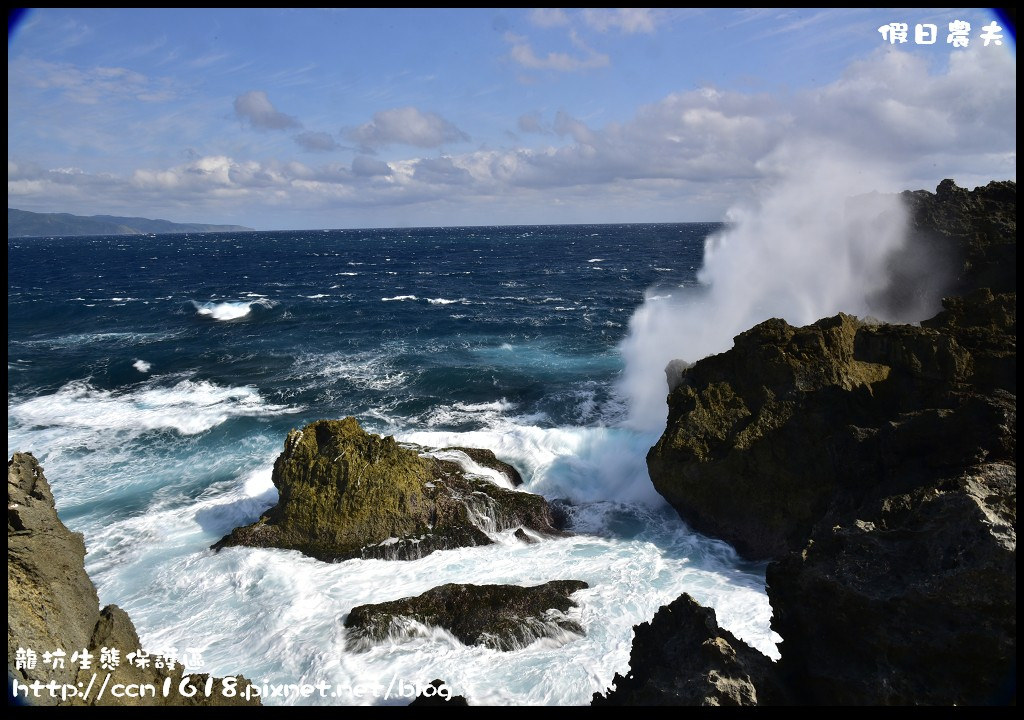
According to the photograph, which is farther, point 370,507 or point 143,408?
point 143,408

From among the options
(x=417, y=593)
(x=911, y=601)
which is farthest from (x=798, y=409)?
(x=417, y=593)

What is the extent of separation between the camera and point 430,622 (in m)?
11.2

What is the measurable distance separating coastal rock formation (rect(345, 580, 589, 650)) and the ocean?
0.26 meters

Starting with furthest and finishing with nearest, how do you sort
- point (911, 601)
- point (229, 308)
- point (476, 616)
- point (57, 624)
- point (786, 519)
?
point (229, 308)
point (786, 519)
point (476, 616)
point (57, 624)
point (911, 601)

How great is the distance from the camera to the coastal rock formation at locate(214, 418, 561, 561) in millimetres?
14281

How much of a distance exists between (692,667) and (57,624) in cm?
775

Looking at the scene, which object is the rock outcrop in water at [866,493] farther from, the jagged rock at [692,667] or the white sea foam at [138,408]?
the white sea foam at [138,408]

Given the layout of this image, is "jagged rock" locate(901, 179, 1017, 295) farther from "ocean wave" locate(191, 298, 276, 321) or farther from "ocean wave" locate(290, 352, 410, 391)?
"ocean wave" locate(191, 298, 276, 321)

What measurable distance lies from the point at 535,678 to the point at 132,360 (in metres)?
31.6

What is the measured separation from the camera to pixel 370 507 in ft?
47.8

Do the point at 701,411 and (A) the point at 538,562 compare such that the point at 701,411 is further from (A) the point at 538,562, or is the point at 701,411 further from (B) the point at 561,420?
(B) the point at 561,420

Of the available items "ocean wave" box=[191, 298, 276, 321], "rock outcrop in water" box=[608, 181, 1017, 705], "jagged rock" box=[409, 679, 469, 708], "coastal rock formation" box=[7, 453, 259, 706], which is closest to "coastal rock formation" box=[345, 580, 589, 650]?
"jagged rock" box=[409, 679, 469, 708]

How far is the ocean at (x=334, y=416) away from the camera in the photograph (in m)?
10.9

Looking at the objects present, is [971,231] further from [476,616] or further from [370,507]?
[370,507]
